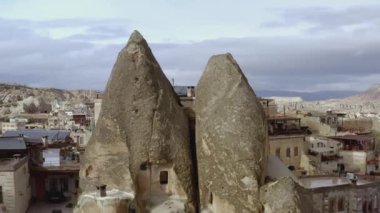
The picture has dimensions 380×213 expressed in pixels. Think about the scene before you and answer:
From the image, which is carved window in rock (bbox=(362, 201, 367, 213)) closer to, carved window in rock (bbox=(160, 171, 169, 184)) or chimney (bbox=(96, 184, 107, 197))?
carved window in rock (bbox=(160, 171, 169, 184))

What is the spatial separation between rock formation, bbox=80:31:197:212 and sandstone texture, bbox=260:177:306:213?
406cm

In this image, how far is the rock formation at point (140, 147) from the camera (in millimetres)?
29922

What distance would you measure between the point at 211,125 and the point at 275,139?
1378 inches

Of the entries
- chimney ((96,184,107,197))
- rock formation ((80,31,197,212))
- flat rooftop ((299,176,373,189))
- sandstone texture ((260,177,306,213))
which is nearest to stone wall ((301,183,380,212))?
flat rooftop ((299,176,373,189))

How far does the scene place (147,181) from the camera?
1189 inches

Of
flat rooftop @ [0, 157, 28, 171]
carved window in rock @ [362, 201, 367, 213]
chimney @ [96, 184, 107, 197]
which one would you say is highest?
chimney @ [96, 184, 107, 197]

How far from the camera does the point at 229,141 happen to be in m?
29.4

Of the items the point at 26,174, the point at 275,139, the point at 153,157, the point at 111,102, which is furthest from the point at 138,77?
the point at 275,139

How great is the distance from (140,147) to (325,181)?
92.4 ft

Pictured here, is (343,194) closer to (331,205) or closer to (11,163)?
(331,205)

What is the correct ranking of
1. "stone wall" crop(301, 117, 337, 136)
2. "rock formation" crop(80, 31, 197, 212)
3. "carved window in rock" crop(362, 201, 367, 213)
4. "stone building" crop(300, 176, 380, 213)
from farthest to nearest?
"stone wall" crop(301, 117, 337, 136) → "carved window in rock" crop(362, 201, 367, 213) → "stone building" crop(300, 176, 380, 213) → "rock formation" crop(80, 31, 197, 212)

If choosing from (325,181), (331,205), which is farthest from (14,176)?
(325,181)

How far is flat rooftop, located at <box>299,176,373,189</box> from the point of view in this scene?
51219 mm

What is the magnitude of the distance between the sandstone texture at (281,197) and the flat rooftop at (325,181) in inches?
→ 865
